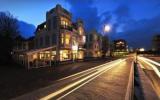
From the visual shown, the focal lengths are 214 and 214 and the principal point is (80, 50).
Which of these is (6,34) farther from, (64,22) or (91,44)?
(91,44)

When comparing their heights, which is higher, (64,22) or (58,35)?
(64,22)

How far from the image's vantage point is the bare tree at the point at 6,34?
4012cm

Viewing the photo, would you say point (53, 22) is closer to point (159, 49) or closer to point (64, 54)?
point (64, 54)

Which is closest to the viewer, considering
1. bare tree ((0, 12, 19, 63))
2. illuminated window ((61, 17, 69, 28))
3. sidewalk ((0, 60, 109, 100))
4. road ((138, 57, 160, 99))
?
sidewalk ((0, 60, 109, 100))

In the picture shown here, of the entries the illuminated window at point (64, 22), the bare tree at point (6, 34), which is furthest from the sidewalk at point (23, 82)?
the illuminated window at point (64, 22)

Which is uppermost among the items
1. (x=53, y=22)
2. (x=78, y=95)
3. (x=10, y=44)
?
(x=53, y=22)

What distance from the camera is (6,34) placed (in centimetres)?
4406

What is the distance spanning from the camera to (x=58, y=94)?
41.3 ft

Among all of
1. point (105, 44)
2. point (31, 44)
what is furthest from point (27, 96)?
point (105, 44)

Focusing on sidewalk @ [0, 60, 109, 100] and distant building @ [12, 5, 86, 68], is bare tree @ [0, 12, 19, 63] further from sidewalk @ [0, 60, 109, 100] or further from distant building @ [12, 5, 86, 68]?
sidewalk @ [0, 60, 109, 100]

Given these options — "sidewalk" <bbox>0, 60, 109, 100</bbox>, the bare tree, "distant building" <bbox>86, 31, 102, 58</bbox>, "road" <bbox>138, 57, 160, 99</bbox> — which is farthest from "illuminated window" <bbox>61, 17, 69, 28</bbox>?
"distant building" <bbox>86, 31, 102, 58</bbox>

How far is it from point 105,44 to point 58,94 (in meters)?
88.5

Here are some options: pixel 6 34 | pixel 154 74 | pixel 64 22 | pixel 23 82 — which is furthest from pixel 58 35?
pixel 23 82

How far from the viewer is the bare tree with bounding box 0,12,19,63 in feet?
132
